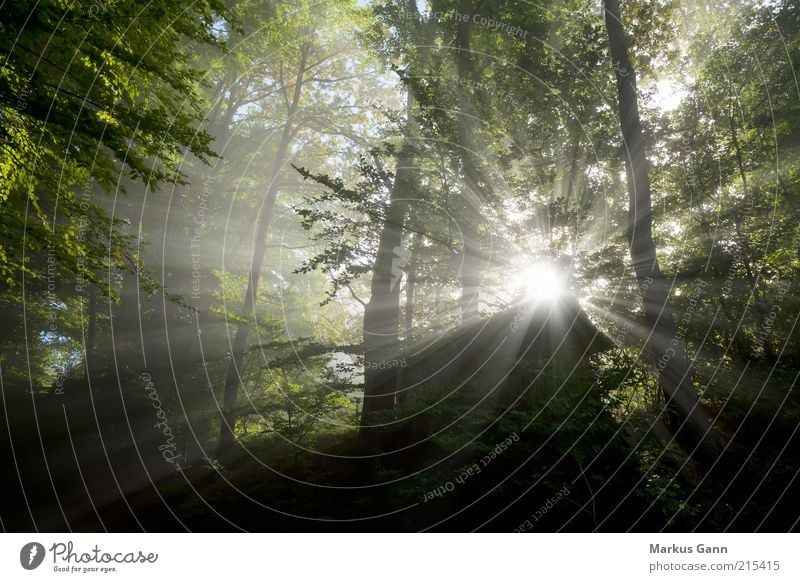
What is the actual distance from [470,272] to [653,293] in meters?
4.58

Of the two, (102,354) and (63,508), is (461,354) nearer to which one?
(63,508)

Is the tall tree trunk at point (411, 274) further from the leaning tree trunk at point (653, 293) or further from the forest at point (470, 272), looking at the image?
the leaning tree trunk at point (653, 293)

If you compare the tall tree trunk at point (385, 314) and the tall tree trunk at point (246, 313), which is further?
the tall tree trunk at point (246, 313)

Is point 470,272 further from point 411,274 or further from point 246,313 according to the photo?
point 246,313

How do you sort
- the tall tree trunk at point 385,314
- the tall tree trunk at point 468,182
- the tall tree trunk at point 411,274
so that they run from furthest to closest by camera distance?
the tall tree trunk at point 411,274, the tall tree trunk at point 385,314, the tall tree trunk at point 468,182

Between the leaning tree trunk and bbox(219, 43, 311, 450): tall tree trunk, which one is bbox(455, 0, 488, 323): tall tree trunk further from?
bbox(219, 43, 311, 450): tall tree trunk

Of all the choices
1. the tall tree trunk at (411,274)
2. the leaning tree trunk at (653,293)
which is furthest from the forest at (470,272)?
the tall tree trunk at (411,274)

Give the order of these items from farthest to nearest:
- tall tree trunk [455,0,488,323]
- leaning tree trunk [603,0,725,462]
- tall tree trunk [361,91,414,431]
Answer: tall tree trunk [361,91,414,431], tall tree trunk [455,0,488,323], leaning tree trunk [603,0,725,462]

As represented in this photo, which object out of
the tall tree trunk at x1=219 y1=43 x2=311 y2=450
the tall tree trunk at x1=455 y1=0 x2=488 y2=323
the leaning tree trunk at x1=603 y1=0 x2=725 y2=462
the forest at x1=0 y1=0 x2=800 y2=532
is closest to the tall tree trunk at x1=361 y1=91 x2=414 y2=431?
the forest at x1=0 y1=0 x2=800 y2=532

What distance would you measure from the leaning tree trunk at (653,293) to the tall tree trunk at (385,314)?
17.4 feet

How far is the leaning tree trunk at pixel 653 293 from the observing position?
25.1 feet

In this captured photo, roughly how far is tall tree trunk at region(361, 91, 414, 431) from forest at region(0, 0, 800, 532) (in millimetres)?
93

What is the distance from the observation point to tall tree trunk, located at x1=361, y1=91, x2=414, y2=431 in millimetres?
9789

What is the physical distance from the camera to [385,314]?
10.9m
